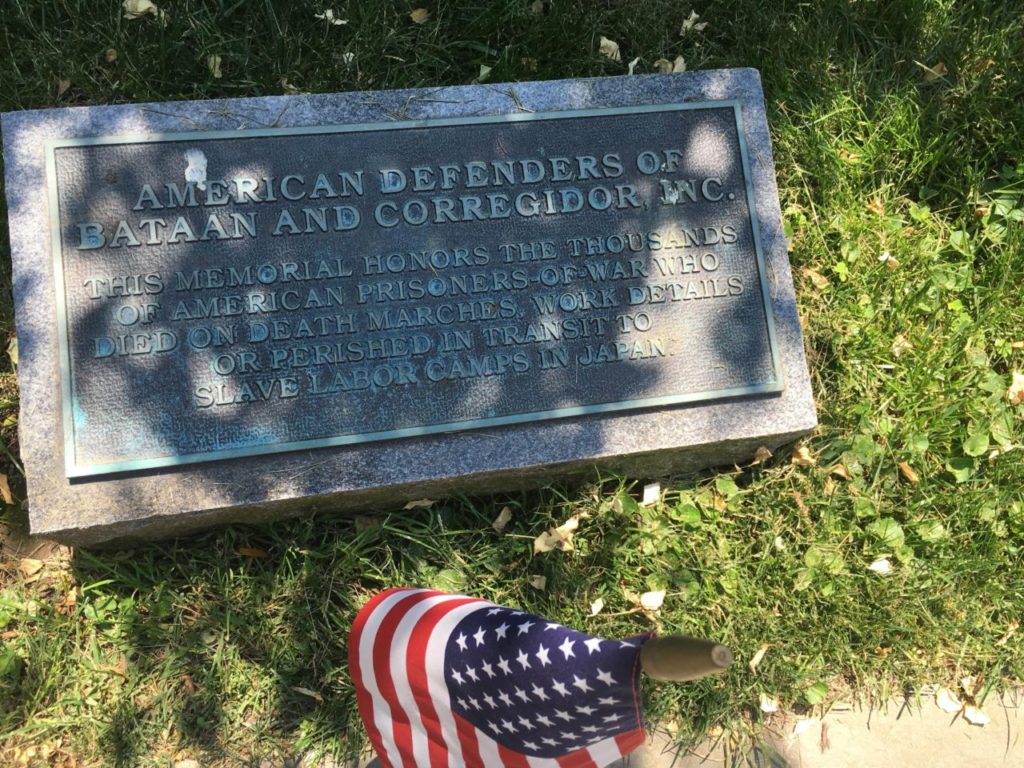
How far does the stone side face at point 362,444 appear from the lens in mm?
2334

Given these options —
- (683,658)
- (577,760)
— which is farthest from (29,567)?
(683,658)

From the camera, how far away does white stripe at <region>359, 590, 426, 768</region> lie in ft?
7.52

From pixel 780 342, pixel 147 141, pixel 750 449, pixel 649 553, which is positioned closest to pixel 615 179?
pixel 780 342

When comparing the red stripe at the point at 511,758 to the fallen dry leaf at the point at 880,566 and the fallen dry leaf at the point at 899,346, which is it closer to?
the fallen dry leaf at the point at 880,566

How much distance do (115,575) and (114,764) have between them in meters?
0.54

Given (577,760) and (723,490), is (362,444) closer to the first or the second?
(577,760)

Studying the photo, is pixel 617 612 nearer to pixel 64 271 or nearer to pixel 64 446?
pixel 64 446

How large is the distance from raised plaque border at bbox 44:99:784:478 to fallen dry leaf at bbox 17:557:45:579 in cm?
60

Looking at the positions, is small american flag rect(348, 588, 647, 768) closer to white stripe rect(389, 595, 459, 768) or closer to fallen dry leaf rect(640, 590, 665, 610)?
white stripe rect(389, 595, 459, 768)

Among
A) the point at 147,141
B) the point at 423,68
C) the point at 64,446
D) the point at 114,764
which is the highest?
the point at 423,68

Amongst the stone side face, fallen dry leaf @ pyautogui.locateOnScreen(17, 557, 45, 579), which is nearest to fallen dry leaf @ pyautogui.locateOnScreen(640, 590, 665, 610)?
the stone side face

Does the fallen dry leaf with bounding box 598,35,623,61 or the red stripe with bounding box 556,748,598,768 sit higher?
the fallen dry leaf with bounding box 598,35,623,61

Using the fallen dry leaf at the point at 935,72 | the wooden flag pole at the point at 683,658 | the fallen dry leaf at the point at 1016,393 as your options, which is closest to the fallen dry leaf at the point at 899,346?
the fallen dry leaf at the point at 1016,393

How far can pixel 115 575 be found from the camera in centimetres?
263
